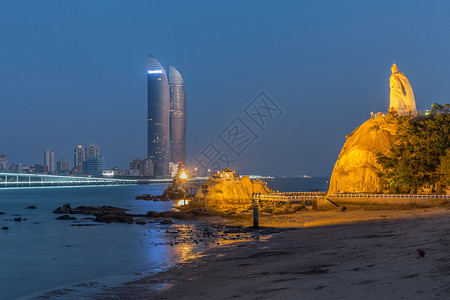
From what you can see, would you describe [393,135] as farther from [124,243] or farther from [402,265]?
[402,265]

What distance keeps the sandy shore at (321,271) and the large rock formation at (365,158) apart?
2895 cm

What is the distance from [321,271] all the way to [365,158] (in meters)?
41.8

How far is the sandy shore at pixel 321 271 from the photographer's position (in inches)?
458

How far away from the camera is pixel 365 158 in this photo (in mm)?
54406

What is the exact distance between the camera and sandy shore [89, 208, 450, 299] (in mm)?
11633

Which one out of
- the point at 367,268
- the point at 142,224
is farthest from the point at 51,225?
the point at 367,268

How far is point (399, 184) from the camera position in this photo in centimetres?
4950

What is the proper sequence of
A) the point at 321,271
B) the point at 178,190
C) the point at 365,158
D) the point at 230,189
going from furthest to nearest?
the point at 178,190 → the point at 230,189 → the point at 365,158 → the point at 321,271

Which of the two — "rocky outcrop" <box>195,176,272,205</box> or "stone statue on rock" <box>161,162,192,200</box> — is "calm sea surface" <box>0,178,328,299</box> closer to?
"rocky outcrop" <box>195,176,272,205</box>

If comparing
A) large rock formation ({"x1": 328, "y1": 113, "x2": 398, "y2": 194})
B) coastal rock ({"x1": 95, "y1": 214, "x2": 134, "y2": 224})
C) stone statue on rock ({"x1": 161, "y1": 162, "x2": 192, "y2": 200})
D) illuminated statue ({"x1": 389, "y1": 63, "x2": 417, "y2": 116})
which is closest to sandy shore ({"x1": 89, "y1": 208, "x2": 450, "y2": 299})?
coastal rock ({"x1": 95, "y1": 214, "x2": 134, "y2": 224})

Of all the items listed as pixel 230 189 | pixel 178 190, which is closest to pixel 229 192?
pixel 230 189

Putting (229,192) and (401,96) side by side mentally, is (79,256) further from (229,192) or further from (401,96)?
(401,96)

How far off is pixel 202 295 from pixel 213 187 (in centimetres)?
5609

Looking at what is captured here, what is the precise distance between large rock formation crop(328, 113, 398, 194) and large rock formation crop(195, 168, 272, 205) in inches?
649
